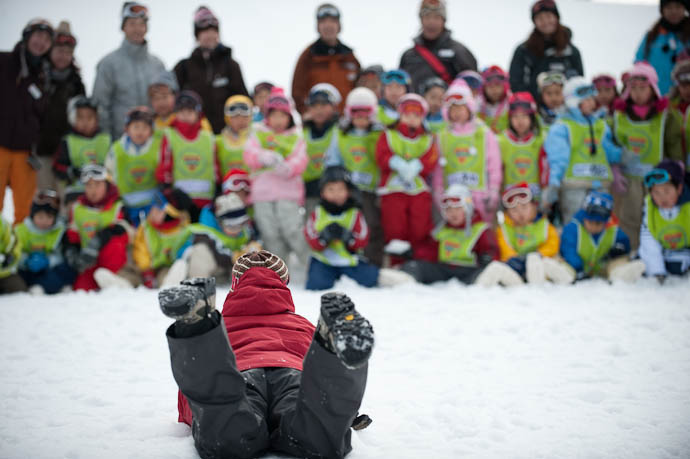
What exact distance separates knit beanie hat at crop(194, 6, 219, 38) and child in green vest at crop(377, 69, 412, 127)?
6.69 ft

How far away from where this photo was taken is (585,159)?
20.4 feet

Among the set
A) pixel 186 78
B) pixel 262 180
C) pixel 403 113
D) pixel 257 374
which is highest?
pixel 186 78

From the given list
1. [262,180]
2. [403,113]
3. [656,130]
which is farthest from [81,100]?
→ [656,130]

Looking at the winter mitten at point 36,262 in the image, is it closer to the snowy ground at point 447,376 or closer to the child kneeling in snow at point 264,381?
the snowy ground at point 447,376

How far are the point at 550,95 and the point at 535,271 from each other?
7.40 feet

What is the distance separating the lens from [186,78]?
7328mm

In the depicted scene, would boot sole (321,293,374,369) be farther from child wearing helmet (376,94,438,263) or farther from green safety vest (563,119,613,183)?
green safety vest (563,119,613,183)

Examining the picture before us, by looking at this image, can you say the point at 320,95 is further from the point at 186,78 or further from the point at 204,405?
the point at 204,405

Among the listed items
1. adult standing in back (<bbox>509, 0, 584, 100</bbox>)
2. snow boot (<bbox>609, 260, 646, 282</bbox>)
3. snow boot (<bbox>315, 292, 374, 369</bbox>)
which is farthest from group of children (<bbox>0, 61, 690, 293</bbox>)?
snow boot (<bbox>315, 292, 374, 369</bbox>)

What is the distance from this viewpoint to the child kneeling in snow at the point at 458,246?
5859mm

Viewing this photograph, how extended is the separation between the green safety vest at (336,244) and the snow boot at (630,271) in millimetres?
2243

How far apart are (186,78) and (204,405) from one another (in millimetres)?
5936

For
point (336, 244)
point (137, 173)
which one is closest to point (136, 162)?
point (137, 173)

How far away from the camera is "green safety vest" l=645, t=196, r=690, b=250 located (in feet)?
18.2
